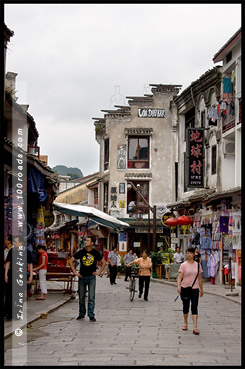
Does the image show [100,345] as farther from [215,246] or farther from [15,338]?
[215,246]

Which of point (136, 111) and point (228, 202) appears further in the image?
point (136, 111)

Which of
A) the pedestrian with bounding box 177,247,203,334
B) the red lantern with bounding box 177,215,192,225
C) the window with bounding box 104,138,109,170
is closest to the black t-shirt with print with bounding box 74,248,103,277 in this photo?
the pedestrian with bounding box 177,247,203,334

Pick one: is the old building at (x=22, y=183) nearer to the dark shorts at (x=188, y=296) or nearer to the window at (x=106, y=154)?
the dark shorts at (x=188, y=296)

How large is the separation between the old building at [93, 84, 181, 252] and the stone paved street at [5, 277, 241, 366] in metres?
28.2

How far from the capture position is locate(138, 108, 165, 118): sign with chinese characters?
1805 inches

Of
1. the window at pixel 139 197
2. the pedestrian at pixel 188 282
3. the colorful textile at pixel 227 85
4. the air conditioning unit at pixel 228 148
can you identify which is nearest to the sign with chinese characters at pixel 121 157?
the window at pixel 139 197

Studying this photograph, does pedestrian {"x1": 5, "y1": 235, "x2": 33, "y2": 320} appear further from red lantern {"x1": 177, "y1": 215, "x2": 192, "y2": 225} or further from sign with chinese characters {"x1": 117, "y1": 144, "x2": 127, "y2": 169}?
sign with chinese characters {"x1": 117, "y1": 144, "x2": 127, "y2": 169}

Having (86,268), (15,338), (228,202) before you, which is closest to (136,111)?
(228,202)

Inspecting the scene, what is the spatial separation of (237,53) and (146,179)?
69.0ft

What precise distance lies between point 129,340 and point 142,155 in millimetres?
35607

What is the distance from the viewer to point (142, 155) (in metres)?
46.3

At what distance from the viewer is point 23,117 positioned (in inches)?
841

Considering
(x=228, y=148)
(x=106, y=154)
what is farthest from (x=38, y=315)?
(x=106, y=154)

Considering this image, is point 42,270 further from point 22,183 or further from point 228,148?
point 228,148
